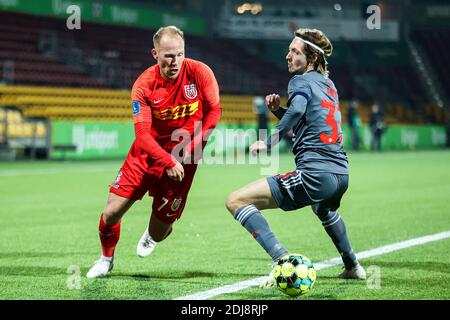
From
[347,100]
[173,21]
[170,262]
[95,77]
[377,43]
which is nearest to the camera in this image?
[170,262]

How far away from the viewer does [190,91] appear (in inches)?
285

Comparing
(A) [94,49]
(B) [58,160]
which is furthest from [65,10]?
(B) [58,160]

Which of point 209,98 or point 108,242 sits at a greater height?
point 209,98

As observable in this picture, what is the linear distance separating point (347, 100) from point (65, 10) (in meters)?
15.5

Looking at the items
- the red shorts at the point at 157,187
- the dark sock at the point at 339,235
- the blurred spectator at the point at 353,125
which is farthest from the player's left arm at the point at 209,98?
the blurred spectator at the point at 353,125

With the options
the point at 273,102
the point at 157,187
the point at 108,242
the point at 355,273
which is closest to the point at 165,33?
the point at 273,102

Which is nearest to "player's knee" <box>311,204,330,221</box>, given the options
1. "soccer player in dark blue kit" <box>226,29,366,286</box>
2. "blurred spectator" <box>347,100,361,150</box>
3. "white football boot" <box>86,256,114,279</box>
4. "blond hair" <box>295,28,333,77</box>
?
"soccer player in dark blue kit" <box>226,29,366,286</box>

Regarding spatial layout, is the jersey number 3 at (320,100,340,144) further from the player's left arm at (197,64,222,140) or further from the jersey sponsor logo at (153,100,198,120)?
the jersey sponsor logo at (153,100,198,120)

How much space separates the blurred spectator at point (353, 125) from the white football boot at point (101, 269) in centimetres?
2772

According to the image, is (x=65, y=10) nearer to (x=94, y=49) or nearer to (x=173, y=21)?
(x=94, y=49)

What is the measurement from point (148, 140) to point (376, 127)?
29.6 m

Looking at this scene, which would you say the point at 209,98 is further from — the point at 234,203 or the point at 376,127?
the point at 376,127

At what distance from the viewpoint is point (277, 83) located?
41188 millimetres

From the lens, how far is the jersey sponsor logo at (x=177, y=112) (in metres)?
7.24
